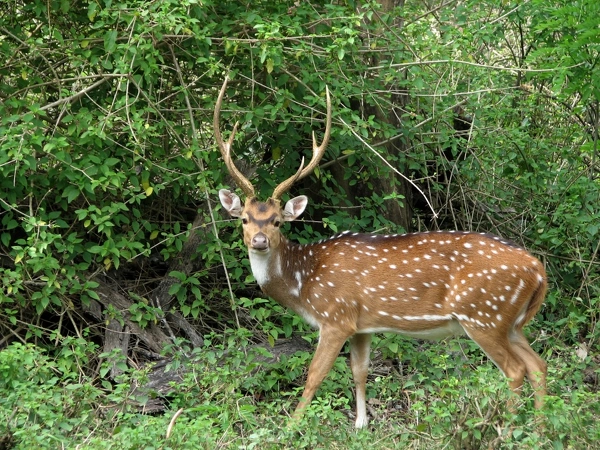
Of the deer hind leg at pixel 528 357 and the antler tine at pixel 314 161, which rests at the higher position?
the antler tine at pixel 314 161

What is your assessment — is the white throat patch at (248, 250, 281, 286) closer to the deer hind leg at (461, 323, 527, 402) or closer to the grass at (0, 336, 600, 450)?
the grass at (0, 336, 600, 450)

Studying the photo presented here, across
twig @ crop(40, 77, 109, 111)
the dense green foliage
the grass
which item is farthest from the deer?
twig @ crop(40, 77, 109, 111)

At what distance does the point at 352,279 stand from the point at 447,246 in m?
0.81

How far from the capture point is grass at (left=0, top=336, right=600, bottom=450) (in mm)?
6137

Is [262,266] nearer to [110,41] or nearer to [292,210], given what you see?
[292,210]

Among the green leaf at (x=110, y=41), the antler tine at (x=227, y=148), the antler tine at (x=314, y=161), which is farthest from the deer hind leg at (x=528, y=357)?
the green leaf at (x=110, y=41)

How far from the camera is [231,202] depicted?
27.3 feet

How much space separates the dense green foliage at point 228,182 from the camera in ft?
24.7

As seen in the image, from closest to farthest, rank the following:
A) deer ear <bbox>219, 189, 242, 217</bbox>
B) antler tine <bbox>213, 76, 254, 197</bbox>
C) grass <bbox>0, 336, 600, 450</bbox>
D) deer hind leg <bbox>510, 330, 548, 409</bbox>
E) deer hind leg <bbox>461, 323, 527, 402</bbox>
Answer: grass <bbox>0, 336, 600, 450</bbox> → deer hind leg <bbox>461, 323, 527, 402</bbox> → deer hind leg <bbox>510, 330, 548, 409</bbox> → antler tine <bbox>213, 76, 254, 197</bbox> → deer ear <bbox>219, 189, 242, 217</bbox>

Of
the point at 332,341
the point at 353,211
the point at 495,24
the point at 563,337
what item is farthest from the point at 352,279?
the point at 495,24

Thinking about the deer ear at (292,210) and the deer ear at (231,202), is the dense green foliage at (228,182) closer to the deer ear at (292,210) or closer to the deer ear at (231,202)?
the deer ear at (231,202)

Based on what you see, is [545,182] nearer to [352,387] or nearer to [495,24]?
[495,24]

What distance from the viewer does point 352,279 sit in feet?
27.2

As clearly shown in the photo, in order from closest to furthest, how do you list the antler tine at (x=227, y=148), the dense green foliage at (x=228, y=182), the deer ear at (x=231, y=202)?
the dense green foliage at (x=228, y=182)
the antler tine at (x=227, y=148)
the deer ear at (x=231, y=202)
